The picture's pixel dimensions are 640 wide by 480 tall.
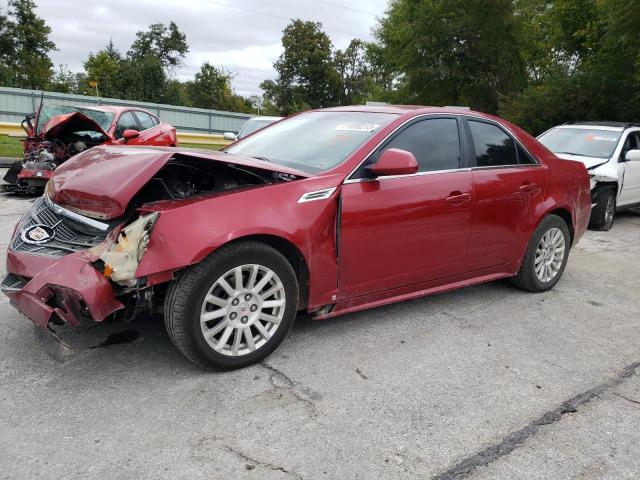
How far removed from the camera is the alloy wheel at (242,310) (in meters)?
3.09

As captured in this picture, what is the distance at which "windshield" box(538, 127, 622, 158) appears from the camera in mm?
8914

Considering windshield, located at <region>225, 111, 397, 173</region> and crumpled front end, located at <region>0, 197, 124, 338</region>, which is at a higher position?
windshield, located at <region>225, 111, 397, 173</region>

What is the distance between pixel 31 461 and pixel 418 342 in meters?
2.44

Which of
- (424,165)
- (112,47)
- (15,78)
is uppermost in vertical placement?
(112,47)

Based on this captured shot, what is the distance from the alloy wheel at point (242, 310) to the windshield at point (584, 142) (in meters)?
7.35

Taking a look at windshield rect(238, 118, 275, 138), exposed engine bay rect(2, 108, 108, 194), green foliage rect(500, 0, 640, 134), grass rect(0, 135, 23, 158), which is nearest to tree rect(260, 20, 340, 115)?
grass rect(0, 135, 23, 158)

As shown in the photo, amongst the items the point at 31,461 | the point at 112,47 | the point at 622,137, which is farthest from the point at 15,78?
the point at 31,461

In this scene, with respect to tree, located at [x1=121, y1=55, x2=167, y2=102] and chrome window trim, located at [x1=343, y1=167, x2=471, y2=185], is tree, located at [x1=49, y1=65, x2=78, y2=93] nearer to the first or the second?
tree, located at [x1=121, y1=55, x2=167, y2=102]

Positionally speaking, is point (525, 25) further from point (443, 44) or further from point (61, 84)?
point (61, 84)

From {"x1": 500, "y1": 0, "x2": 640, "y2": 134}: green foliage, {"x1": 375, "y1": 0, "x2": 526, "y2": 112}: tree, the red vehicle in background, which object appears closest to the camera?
the red vehicle in background

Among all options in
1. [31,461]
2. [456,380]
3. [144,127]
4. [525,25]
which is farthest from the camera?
[525,25]

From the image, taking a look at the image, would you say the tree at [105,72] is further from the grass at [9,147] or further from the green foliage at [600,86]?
the green foliage at [600,86]

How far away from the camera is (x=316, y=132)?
13.7 ft

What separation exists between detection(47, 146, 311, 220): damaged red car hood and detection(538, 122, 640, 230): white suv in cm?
656
